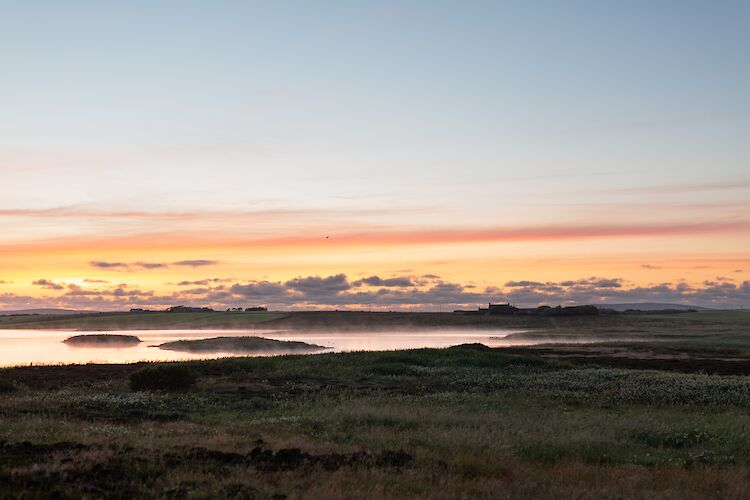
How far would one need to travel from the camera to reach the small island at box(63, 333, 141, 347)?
8852 centimetres

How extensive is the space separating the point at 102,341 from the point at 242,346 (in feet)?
87.7

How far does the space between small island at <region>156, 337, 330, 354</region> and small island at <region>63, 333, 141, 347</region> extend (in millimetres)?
9193

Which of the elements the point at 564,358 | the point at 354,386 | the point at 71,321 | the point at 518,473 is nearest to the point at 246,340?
the point at 564,358

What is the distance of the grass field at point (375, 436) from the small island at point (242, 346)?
3305cm

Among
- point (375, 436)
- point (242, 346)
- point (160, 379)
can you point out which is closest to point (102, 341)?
point (242, 346)

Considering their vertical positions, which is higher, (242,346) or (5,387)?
(5,387)

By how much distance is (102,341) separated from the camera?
3725 inches

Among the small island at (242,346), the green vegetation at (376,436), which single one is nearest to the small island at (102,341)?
the small island at (242,346)

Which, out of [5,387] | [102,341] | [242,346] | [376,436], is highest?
[376,436]

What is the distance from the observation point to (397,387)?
35875 mm

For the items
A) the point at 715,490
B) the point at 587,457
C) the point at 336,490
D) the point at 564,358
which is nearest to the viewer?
the point at 336,490

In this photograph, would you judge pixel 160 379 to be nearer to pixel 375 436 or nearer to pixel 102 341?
pixel 375 436

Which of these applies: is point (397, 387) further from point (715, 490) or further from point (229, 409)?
point (715, 490)

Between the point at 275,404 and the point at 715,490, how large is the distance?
17.7 meters
